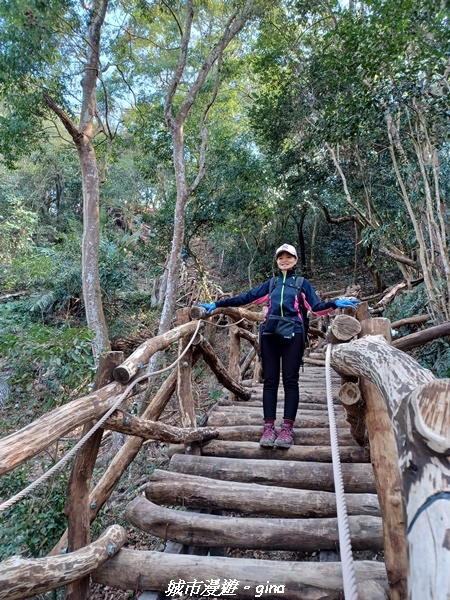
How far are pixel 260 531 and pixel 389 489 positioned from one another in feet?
2.61

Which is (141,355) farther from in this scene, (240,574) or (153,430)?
(240,574)

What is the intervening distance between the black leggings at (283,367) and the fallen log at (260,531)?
3.00 feet

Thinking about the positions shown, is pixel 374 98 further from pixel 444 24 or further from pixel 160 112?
pixel 160 112

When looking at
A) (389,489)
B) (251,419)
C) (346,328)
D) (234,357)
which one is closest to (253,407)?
(251,419)

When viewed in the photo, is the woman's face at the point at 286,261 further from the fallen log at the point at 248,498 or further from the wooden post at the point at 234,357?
the wooden post at the point at 234,357

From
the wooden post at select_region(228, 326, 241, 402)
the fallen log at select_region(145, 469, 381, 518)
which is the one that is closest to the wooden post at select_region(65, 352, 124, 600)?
the fallen log at select_region(145, 469, 381, 518)

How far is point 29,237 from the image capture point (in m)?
11.4

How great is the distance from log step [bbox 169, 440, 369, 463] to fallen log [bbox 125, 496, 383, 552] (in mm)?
655

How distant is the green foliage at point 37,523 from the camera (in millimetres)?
2328

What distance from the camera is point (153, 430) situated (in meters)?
2.20

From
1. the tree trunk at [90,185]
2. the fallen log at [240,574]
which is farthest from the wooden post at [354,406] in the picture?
the tree trunk at [90,185]

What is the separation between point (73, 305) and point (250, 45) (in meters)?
7.96

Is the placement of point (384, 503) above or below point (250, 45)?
below

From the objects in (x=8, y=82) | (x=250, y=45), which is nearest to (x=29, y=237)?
(x=8, y=82)
